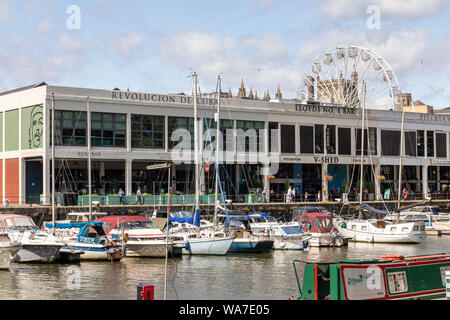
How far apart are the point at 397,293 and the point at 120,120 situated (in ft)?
160

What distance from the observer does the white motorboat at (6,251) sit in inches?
1484

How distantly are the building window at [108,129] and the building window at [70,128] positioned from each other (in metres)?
1.11

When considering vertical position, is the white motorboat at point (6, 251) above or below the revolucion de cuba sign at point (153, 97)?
below

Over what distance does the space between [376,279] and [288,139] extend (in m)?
56.7

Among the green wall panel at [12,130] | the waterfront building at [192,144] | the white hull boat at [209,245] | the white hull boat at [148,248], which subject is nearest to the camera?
the white hull boat at [148,248]

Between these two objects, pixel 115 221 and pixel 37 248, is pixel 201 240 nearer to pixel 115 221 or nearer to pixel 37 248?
pixel 115 221

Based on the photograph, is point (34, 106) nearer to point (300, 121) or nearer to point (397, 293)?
point (300, 121)

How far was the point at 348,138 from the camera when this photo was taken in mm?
84438

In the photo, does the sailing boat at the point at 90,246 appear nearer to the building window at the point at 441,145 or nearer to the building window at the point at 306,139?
the building window at the point at 306,139

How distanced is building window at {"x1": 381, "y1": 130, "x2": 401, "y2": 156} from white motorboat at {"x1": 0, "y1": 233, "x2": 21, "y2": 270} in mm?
55534

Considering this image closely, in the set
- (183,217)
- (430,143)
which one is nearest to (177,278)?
(183,217)

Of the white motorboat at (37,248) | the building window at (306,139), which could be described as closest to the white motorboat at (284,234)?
the white motorboat at (37,248)

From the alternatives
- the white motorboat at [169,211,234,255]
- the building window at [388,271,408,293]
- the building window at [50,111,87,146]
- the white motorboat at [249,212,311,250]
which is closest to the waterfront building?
the building window at [50,111,87,146]

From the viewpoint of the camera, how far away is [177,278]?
35688 mm
